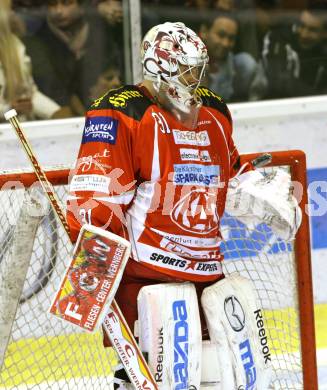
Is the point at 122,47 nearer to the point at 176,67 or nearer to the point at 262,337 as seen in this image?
the point at 176,67

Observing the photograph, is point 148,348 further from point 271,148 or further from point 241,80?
point 241,80

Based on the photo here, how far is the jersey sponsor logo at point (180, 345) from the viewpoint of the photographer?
11.0ft

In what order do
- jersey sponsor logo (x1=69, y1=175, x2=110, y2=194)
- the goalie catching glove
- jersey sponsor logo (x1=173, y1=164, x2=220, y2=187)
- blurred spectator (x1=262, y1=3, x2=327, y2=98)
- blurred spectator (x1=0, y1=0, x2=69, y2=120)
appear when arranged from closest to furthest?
jersey sponsor logo (x1=69, y1=175, x2=110, y2=194) → jersey sponsor logo (x1=173, y1=164, x2=220, y2=187) → the goalie catching glove → blurred spectator (x1=0, y1=0, x2=69, y2=120) → blurred spectator (x1=262, y1=3, x2=327, y2=98)

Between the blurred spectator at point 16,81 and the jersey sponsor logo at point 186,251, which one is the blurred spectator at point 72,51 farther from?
the jersey sponsor logo at point 186,251

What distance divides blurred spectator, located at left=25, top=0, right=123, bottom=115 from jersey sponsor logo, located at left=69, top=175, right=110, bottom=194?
2.12m

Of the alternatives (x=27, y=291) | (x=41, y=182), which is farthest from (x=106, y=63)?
(x=41, y=182)

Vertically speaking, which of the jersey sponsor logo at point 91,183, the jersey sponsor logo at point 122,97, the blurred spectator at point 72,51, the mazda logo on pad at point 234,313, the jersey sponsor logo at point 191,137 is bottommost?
the blurred spectator at point 72,51

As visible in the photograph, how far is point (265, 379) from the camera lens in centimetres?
349

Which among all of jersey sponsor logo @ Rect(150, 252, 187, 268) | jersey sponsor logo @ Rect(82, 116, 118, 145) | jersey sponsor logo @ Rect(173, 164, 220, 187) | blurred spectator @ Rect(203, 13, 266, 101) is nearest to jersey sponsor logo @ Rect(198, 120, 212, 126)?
jersey sponsor logo @ Rect(173, 164, 220, 187)

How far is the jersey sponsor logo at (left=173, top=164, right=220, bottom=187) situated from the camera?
11.1 ft

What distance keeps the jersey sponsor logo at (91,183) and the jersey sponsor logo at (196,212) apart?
0.23 metres

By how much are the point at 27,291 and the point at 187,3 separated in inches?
84.0

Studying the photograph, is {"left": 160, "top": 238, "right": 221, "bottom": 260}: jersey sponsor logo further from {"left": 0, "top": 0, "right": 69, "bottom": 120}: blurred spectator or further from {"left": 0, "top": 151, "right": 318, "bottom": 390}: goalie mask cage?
{"left": 0, "top": 0, "right": 69, "bottom": 120}: blurred spectator

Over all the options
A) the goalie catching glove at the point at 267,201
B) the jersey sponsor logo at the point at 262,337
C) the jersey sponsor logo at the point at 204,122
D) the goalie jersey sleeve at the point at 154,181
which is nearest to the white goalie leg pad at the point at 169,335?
the goalie jersey sleeve at the point at 154,181
